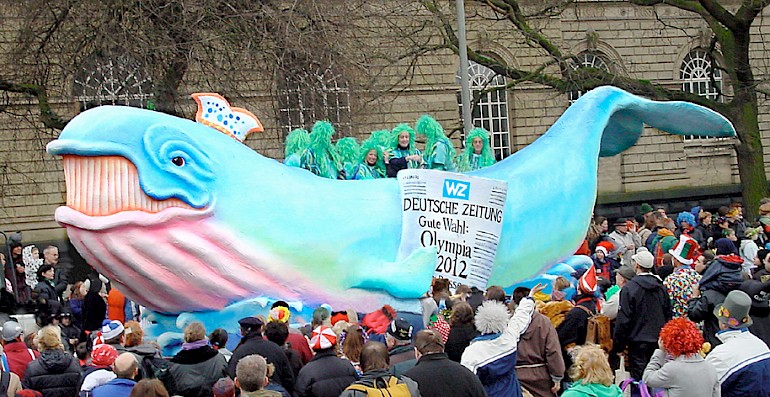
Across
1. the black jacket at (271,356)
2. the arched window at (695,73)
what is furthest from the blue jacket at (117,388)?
the arched window at (695,73)

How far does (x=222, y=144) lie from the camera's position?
1239 centimetres

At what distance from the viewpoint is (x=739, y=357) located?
311 inches

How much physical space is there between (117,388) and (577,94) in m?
26.0

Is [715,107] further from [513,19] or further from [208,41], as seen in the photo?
[208,41]

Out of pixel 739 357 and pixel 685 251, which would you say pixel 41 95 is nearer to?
pixel 685 251

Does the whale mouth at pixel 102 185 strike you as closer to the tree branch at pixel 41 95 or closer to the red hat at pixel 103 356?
the red hat at pixel 103 356

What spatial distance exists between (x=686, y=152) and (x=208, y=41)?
19.0 m

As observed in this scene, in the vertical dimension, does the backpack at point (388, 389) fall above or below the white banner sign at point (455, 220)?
below

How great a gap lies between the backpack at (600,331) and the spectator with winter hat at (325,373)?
2909 millimetres

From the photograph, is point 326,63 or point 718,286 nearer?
point 718,286

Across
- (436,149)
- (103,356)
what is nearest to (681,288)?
(436,149)

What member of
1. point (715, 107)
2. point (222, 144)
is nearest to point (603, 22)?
point (715, 107)

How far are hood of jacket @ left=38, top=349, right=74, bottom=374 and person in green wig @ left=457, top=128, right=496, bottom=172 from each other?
6642mm

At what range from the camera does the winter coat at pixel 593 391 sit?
7156 millimetres
